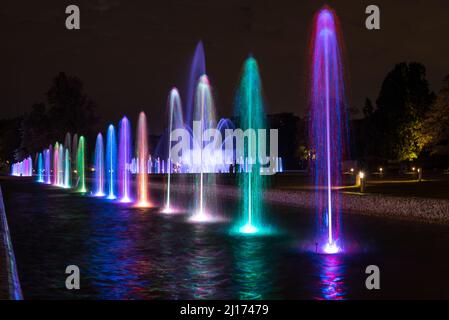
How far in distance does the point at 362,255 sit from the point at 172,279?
5.06 m

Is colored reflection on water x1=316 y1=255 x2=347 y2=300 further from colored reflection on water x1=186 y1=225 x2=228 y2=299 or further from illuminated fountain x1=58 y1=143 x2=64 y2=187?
illuminated fountain x1=58 y1=143 x2=64 y2=187

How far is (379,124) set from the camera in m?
60.4

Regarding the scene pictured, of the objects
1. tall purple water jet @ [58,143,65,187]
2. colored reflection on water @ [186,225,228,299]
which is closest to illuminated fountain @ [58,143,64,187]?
tall purple water jet @ [58,143,65,187]

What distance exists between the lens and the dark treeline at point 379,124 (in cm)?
4209

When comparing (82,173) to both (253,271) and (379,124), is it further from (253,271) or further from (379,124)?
(253,271)

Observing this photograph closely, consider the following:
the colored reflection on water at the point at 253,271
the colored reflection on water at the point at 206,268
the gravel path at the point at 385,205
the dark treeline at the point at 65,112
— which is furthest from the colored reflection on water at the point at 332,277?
the dark treeline at the point at 65,112

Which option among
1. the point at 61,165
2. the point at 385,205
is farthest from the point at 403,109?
the point at 61,165

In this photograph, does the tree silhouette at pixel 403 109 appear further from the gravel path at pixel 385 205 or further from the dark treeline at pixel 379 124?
the gravel path at pixel 385 205

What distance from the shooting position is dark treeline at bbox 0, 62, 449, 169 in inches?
1657

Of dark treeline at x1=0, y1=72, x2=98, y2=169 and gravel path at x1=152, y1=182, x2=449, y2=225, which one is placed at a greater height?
dark treeline at x1=0, y1=72, x2=98, y2=169

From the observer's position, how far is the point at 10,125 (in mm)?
137125
